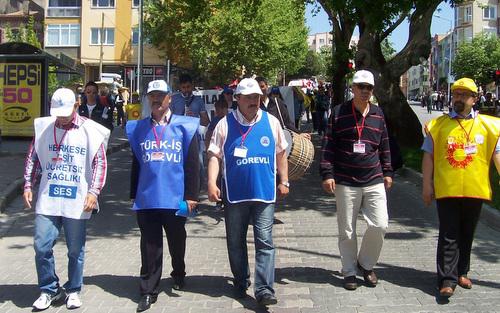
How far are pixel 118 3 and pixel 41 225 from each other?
5124 cm

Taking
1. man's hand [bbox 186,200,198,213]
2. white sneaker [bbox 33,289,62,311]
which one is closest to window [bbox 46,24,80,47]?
white sneaker [bbox 33,289,62,311]

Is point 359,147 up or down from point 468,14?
down

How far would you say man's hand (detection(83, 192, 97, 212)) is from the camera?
16.4ft

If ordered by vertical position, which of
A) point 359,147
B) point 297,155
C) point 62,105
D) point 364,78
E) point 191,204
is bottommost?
point 191,204

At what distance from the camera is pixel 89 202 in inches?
197

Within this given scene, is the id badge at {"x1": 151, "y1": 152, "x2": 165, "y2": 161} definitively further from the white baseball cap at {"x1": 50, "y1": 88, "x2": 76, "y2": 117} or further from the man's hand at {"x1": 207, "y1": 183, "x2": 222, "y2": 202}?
the white baseball cap at {"x1": 50, "y1": 88, "x2": 76, "y2": 117}

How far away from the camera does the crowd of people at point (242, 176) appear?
5.02 meters

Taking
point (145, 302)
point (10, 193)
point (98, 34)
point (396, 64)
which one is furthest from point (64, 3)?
point (145, 302)

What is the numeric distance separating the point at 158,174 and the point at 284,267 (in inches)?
75.6

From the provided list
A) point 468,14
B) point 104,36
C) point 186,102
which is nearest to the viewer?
point 186,102

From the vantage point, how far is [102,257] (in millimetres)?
6852

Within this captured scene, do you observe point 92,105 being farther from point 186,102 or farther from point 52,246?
point 52,246

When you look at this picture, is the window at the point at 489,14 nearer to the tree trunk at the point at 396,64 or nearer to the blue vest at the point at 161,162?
the tree trunk at the point at 396,64

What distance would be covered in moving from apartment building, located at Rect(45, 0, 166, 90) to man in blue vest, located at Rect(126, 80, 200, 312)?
4868cm
